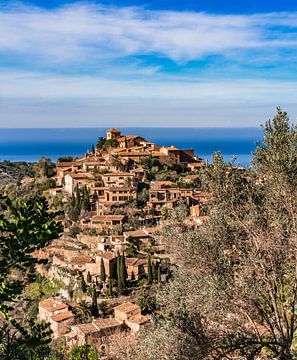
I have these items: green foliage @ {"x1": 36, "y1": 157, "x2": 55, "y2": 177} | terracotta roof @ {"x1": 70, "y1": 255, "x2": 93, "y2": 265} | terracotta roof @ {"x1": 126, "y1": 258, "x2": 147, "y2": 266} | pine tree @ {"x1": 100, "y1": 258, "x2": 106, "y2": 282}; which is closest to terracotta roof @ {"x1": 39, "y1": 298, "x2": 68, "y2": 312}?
pine tree @ {"x1": 100, "y1": 258, "x2": 106, "y2": 282}

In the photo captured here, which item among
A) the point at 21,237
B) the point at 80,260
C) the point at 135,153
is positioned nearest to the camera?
the point at 21,237

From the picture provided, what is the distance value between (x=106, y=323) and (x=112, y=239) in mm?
9579

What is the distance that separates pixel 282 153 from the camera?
822cm

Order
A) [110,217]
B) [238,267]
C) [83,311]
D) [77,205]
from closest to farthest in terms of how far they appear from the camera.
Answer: [238,267], [83,311], [110,217], [77,205]

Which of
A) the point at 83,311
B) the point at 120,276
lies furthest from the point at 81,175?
the point at 83,311

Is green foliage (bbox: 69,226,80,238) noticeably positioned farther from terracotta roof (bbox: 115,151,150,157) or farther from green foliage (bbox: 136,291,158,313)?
terracotta roof (bbox: 115,151,150,157)

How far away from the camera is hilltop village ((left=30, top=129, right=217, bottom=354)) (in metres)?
25.2

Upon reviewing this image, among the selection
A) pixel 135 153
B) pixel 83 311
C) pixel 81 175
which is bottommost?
pixel 83 311

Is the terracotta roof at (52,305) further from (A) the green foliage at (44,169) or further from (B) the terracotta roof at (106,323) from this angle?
(A) the green foliage at (44,169)

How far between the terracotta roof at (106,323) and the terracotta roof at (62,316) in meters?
1.65

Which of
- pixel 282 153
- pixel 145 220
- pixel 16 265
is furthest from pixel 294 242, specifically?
pixel 145 220

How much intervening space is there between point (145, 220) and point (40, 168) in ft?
69.4

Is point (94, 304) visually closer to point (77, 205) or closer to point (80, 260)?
point (80, 260)

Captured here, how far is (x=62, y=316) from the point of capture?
25297mm
